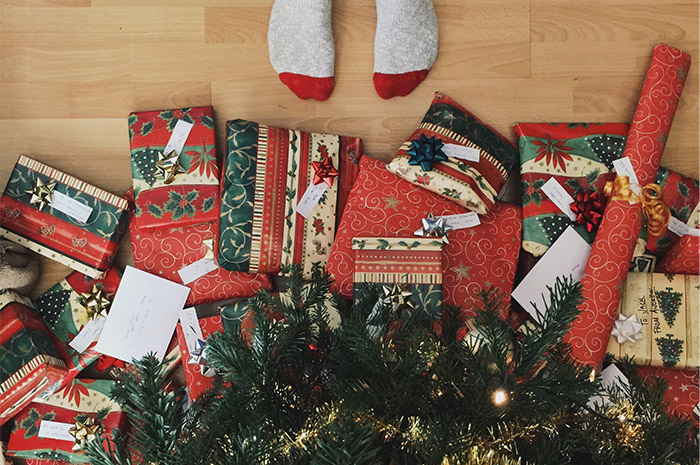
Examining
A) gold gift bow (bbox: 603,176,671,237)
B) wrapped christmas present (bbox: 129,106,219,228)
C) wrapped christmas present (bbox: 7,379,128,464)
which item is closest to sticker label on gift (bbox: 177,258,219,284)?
wrapped christmas present (bbox: 129,106,219,228)

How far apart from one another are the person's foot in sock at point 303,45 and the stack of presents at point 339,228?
0.19 m

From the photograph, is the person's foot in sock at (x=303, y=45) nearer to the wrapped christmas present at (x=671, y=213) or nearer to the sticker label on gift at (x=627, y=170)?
the sticker label on gift at (x=627, y=170)

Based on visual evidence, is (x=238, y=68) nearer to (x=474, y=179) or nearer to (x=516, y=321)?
(x=474, y=179)

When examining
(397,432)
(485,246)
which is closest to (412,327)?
(397,432)

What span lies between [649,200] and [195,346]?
126 centimetres

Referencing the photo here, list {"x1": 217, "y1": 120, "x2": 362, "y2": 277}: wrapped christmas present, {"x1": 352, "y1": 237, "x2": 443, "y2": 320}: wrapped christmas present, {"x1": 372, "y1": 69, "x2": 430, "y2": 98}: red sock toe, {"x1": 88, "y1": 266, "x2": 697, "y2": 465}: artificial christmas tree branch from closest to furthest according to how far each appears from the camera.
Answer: {"x1": 88, "y1": 266, "x2": 697, "y2": 465}: artificial christmas tree branch → {"x1": 352, "y1": 237, "x2": 443, "y2": 320}: wrapped christmas present → {"x1": 217, "y1": 120, "x2": 362, "y2": 277}: wrapped christmas present → {"x1": 372, "y1": 69, "x2": 430, "y2": 98}: red sock toe

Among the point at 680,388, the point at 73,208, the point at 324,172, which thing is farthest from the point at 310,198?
the point at 680,388

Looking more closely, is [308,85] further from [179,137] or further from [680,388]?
[680,388]

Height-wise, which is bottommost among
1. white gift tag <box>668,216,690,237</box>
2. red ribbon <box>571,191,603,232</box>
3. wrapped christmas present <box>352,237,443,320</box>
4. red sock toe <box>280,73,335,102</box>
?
wrapped christmas present <box>352,237,443,320</box>

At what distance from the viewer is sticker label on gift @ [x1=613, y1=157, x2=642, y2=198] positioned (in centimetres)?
135

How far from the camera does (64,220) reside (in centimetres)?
140

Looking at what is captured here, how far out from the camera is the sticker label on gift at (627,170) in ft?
4.42

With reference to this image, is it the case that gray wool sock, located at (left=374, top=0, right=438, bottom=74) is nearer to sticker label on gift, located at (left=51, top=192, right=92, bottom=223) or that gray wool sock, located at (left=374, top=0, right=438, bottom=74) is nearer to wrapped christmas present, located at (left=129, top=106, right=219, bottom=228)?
wrapped christmas present, located at (left=129, top=106, right=219, bottom=228)

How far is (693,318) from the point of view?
1309mm
